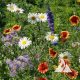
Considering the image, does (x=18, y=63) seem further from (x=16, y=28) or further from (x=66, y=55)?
(x=16, y=28)

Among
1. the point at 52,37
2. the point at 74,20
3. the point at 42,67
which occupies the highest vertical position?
the point at 74,20

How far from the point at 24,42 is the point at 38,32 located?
0.45m

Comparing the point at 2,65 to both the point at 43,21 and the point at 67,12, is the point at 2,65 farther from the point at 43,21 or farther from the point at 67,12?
the point at 67,12

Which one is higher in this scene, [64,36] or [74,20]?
[74,20]

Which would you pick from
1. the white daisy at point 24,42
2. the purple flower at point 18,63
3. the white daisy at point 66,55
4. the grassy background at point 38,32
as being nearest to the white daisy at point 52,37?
the grassy background at point 38,32

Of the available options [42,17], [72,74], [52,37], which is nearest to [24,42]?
[52,37]

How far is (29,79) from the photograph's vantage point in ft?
16.6

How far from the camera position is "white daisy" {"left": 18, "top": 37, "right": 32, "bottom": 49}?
552 centimetres

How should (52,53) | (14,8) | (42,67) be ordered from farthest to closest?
(14,8), (52,53), (42,67)

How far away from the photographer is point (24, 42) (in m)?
5.59

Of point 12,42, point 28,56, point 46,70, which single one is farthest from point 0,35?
point 46,70

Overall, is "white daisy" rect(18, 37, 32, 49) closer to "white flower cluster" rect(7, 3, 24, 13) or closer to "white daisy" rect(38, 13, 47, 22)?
"white daisy" rect(38, 13, 47, 22)

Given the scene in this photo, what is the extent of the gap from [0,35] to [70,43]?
1.07m

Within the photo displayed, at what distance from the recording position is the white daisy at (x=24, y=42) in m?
5.52
